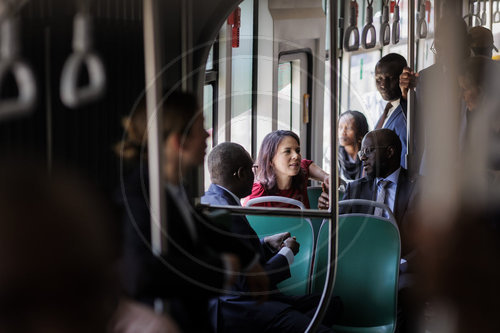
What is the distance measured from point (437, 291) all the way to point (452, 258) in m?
0.02

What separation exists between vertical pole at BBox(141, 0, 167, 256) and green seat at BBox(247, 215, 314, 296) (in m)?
0.24

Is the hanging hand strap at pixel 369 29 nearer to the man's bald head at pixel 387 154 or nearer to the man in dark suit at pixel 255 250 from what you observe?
the man's bald head at pixel 387 154

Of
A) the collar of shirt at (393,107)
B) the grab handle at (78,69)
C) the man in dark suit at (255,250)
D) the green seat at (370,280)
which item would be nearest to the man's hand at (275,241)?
the man in dark suit at (255,250)

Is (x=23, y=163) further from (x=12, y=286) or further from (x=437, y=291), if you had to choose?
(x=437, y=291)

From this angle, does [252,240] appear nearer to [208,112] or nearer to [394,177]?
[208,112]

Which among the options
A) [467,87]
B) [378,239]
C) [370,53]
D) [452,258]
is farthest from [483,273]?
[370,53]

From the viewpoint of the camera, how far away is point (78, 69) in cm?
40

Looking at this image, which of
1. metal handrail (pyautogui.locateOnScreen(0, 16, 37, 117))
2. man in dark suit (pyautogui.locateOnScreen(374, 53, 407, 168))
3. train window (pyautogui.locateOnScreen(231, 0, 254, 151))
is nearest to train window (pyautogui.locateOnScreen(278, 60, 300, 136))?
train window (pyautogui.locateOnScreen(231, 0, 254, 151))

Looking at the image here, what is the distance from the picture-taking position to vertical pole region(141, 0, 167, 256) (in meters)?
0.45

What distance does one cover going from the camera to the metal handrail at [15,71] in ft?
1.23

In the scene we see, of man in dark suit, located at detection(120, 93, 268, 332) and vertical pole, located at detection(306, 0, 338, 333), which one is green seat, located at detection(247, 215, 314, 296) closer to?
vertical pole, located at detection(306, 0, 338, 333)

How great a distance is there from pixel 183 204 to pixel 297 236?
616mm

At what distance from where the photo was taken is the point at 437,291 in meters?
0.30

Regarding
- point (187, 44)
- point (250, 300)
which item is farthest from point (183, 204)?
point (250, 300)
